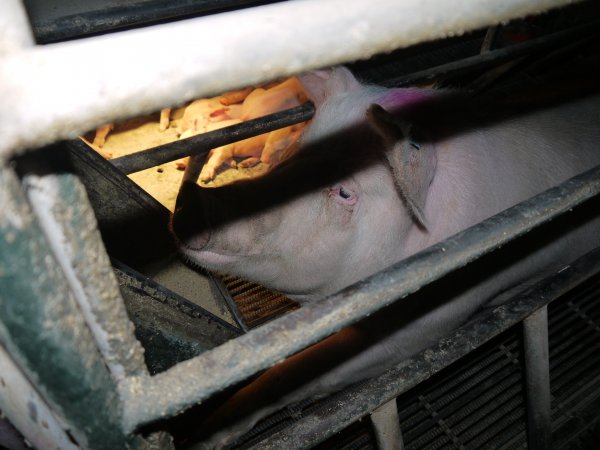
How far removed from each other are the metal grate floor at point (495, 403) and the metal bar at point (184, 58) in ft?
5.71

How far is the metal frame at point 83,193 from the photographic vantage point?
0.41 meters

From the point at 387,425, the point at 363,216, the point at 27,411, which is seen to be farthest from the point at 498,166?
the point at 27,411

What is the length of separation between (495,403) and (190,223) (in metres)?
1.74

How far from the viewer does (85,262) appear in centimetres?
53

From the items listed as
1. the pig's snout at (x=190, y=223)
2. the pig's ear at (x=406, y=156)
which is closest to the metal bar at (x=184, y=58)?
the pig's ear at (x=406, y=156)

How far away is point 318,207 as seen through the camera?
1883 mm

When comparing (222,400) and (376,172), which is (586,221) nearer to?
(376,172)

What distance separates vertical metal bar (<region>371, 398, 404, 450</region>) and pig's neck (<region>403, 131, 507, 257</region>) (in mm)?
884

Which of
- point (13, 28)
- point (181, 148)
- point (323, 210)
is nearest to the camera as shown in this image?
point (13, 28)

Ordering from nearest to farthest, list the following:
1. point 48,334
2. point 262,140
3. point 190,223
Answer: point 48,334 < point 190,223 < point 262,140

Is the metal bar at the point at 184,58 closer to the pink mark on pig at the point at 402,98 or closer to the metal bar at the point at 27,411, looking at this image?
the metal bar at the point at 27,411

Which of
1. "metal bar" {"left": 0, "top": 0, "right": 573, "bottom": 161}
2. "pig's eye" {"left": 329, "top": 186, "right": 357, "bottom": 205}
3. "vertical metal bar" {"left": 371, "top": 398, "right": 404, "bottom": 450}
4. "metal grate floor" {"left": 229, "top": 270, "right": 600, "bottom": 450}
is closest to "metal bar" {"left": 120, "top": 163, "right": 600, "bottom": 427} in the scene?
"metal bar" {"left": 0, "top": 0, "right": 573, "bottom": 161}

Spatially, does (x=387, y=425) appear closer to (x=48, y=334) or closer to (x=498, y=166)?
(x=48, y=334)

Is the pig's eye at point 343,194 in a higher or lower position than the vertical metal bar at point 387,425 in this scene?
higher
